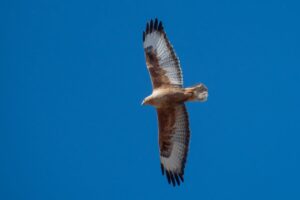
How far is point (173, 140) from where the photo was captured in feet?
29.1

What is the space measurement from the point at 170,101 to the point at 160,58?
0.90 m

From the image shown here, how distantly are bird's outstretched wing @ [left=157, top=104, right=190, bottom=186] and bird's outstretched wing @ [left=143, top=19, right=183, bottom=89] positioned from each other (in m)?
0.48

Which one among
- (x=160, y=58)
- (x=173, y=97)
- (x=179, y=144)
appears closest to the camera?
(x=173, y=97)

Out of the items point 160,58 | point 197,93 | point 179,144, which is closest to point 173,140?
point 179,144

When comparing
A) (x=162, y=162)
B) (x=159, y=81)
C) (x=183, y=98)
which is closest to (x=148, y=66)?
(x=159, y=81)

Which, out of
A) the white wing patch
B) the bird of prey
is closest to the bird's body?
the bird of prey

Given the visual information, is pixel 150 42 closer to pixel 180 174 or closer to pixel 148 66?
pixel 148 66

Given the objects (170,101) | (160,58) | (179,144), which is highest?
(160,58)

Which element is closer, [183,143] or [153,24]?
[183,143]

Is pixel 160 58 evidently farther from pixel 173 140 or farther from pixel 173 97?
pixel 173 140

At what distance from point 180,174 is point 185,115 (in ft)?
3.37

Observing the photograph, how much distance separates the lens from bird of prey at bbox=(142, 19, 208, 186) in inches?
340

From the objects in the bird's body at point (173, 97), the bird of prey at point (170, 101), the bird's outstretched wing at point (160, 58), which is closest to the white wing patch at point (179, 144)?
the bird of prey at point (170, 101)

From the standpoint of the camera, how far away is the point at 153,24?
9.47 m
